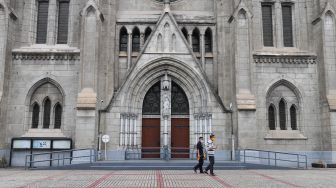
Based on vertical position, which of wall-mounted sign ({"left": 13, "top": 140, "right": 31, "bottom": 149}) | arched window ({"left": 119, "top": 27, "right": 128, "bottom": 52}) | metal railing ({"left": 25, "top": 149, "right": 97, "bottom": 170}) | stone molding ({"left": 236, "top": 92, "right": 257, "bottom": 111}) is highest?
arched window ({"left": 119, "top": 27, "right": 128, "bottom": 52})

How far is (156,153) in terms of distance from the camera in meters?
23.0

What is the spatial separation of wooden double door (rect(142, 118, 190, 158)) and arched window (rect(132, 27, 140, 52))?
519cm

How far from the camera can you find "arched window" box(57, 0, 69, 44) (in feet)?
81.2

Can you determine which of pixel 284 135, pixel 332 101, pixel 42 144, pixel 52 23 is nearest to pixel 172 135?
pixel 284 135

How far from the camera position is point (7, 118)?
22922 mm

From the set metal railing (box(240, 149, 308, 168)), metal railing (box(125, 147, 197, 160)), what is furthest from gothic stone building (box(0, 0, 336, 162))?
metal railing (box(240, 149, 308, 168))

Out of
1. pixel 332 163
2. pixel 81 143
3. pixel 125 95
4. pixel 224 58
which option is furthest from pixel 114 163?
pixel 332 163

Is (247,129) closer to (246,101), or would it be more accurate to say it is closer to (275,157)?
(246,101)

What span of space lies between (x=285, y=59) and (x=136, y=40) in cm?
1058

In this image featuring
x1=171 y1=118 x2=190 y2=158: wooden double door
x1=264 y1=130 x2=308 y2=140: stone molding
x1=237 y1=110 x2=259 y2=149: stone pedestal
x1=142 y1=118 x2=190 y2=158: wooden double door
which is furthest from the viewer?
x1=171 y1=118 x2=190 y2=158: wooden double door

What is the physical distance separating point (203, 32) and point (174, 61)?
343 cm

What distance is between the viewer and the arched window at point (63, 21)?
24750mm

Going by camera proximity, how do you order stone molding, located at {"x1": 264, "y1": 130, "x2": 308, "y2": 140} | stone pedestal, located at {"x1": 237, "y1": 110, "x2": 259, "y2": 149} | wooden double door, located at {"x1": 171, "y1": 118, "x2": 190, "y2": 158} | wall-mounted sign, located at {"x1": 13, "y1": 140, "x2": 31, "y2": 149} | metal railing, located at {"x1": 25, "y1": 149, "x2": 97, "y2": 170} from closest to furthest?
1. metal railing, located at {"x1": 25, "y1": 149, "x2": 97, "y2": 170}
2. stone pedestal, located at {"x1": 237, "y1": 110, "x2": 259, "y2": 149}
3. wall-mounted sign, located at {"x1": 13, "y1": 140, "x2": 31, "y2": 149}
4. stone molding, located at {"x1": 264, "y1": 130, "x2": 308, "y2": 140}
5. wooden double door, located at {"x1": 171, "y1": 118, "x2": 190, "y2": 158}

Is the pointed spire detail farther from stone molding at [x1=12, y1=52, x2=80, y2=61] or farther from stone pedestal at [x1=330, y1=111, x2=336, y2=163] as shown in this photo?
stone pedestal at [x1=330, y1=111, x2=336, y2=163]
